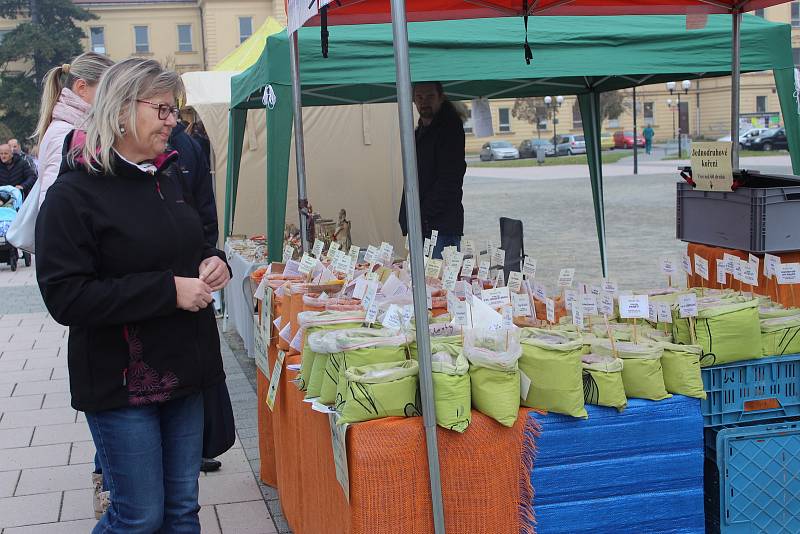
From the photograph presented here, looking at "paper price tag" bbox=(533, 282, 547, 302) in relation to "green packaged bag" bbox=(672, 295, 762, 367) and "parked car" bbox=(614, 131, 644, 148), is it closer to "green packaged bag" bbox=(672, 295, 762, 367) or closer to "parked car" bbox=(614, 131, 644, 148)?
"green packaged bag" bbox=(672, 295, 762, 367)

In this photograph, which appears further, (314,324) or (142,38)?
(142,38)

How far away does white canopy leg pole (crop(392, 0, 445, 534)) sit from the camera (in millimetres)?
2389

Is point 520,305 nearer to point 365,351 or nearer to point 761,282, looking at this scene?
point 365,351

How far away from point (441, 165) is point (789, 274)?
3174mm

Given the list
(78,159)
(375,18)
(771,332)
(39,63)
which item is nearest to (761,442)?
(771,332)

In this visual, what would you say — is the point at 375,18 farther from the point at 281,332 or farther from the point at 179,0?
the point at 179,0

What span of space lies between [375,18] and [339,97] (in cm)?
254

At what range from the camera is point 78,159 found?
7.49 feet

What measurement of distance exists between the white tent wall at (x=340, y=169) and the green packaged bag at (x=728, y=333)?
775cm

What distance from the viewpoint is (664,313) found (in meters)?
2.87

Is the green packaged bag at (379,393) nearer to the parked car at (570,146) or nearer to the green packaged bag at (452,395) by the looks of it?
the green packaged bag at (452,395)

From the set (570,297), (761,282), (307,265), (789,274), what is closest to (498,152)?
(761,282)

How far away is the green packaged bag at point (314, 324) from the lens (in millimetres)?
2889

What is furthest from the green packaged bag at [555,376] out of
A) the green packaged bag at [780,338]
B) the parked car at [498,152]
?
the parked car at [498,152]
